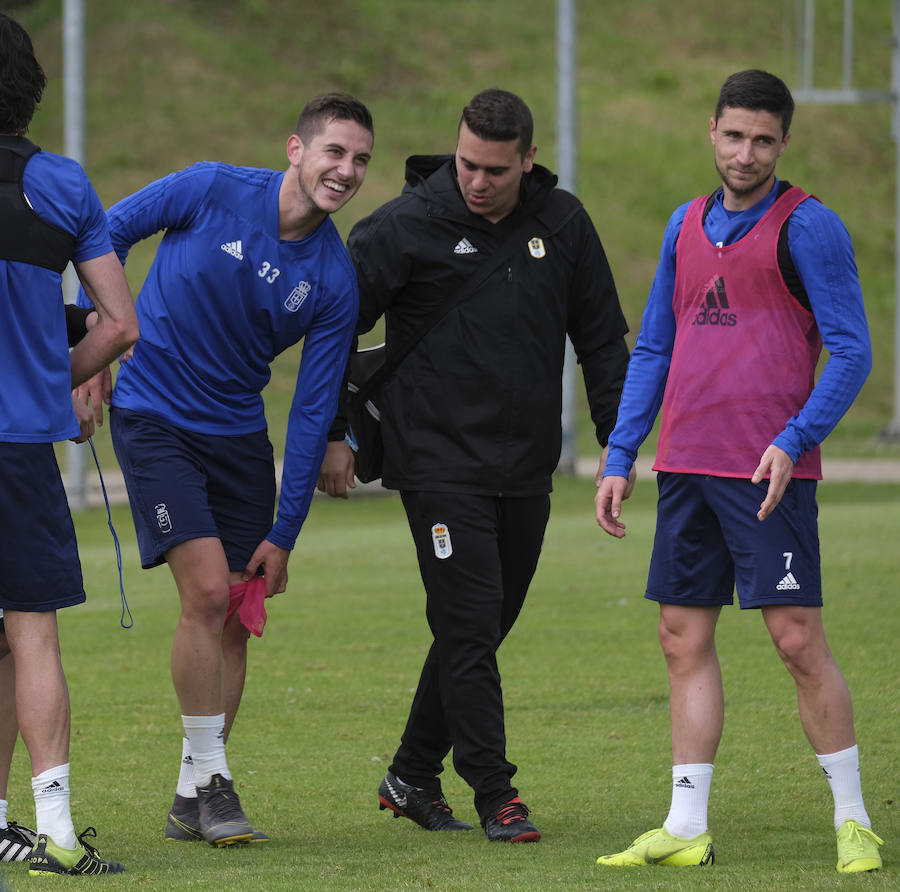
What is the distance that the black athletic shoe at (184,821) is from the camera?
5734 mm

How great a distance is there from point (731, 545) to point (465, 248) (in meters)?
1.45

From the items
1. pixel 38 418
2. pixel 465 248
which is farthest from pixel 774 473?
pixel 38 418

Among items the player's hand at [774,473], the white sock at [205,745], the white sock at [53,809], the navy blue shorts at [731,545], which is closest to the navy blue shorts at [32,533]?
the white sock at [53,809]

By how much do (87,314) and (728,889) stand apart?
2494 millimetres

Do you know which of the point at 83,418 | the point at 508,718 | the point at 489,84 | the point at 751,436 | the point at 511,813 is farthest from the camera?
the point at 489,84

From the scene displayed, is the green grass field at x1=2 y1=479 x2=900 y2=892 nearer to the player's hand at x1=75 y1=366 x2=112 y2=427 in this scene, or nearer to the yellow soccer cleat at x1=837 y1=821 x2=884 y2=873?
the yellow soccer cleat at x1=837 y1=821 x2=884 y2=873

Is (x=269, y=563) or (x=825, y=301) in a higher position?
(x=825, y=301)

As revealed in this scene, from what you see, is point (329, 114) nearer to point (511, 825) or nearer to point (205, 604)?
point (205, 604)

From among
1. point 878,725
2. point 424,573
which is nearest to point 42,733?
point 424,573

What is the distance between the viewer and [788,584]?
5.08 metres

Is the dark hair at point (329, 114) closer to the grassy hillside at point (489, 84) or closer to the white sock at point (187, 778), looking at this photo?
the white sock at point (187, 778)

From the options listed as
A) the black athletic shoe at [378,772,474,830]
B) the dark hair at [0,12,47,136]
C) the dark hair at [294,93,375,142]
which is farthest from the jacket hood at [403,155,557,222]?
the black athletic shoe at [378,772,474,830]

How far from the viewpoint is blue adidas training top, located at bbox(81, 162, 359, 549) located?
18.9ft

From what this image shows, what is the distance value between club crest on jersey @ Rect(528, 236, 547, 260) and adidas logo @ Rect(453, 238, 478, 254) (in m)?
0.19
